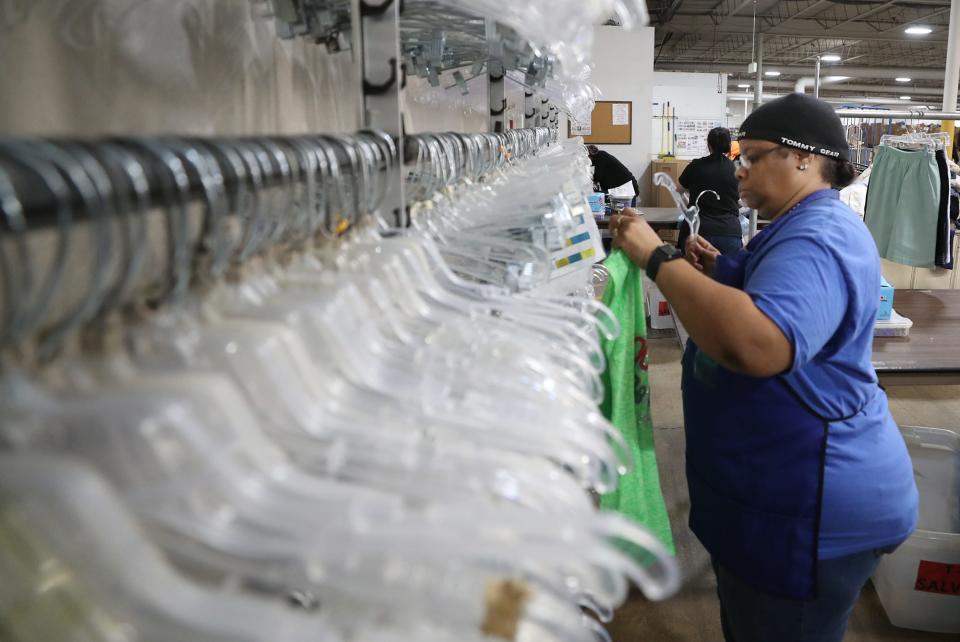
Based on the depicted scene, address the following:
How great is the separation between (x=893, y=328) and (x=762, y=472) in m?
1.49

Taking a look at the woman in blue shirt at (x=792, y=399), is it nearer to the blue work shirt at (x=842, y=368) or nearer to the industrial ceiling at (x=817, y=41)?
the blue work shirt at (x=842, y=368)

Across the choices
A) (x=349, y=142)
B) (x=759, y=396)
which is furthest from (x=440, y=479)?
(x=759, y=396)

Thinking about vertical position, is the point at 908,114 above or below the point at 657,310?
above

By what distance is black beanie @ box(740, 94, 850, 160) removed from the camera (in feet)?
5.16

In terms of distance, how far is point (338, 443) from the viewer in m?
0.47

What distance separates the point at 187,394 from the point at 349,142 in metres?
0.34

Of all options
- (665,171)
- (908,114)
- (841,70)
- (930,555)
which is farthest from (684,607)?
(841,70)

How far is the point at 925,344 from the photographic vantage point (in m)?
2.54

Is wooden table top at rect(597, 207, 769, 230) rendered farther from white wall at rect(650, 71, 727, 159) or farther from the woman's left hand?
the woman's left hand

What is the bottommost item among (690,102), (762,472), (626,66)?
(762,472)

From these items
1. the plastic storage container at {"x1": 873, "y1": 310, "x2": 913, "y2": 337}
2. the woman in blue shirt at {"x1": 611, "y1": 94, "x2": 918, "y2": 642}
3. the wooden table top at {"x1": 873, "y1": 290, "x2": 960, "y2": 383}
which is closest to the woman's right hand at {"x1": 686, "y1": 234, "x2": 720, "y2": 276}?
the woman in blue shirt at {"x1": 611, "y1": 94, "x2": 918, "y2": 642}

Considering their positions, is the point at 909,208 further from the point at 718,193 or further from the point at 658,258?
the point at 658,258

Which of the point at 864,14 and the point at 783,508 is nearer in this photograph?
the point at 783,508

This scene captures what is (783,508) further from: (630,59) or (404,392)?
(630,59)
